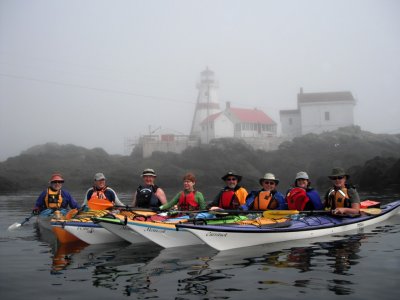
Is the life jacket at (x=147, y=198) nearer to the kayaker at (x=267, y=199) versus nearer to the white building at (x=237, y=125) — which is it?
the kayaker at (x=267, y=199)

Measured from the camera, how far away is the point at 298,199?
39.8 feet

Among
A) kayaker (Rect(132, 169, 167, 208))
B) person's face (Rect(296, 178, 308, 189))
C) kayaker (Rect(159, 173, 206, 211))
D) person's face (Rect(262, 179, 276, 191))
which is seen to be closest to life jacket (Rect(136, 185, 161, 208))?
kayaker (Rect(132, 169, 167, 208))

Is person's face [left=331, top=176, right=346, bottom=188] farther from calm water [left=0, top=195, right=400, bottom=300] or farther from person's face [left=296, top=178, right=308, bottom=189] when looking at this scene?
calm water [left=0, top=195, right=400, bottom=300]

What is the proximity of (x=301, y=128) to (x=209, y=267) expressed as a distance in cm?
6265

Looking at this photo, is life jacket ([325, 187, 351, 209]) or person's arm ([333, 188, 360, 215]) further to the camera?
life jacket ([325, 187, 351, 209])

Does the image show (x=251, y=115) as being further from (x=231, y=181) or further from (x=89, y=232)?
(x=89, y=232)

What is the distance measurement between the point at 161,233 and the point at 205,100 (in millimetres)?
73062

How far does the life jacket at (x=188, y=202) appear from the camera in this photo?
12406 mm

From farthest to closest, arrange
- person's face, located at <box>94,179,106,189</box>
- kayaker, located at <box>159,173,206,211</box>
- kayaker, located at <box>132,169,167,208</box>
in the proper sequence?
1. person's face, located at <box>94,179,106,189</box>
2. kayaker, located at <box>132,169,167,208</box>
3. kayaker, located at <box>159,173,206,211</box>

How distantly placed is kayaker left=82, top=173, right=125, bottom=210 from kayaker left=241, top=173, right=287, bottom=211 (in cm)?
393

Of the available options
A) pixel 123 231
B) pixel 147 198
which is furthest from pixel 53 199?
pixel 123 231

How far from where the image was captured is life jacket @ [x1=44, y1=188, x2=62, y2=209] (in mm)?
14330

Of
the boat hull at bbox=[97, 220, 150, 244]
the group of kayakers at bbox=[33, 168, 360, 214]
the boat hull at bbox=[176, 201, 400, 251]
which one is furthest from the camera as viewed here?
the group of kayakers at bbox=[33, 168, 360, 214]

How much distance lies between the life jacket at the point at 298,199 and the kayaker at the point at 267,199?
8.1 inches
